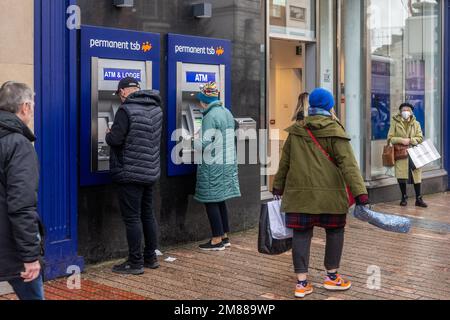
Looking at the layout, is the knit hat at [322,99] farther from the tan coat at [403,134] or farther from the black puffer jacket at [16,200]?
the tan coat at [403,134]

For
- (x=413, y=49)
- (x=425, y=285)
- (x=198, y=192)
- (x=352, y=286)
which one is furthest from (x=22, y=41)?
(x=413, y=49)

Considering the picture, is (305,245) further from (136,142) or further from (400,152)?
(400,152)

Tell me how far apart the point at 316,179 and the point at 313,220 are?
1.15 ft

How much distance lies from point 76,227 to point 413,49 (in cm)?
799

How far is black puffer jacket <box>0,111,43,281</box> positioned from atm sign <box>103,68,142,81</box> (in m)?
2.89

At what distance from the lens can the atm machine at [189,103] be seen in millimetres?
A: 7297

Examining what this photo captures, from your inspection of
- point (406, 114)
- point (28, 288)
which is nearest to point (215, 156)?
point (28, 288)

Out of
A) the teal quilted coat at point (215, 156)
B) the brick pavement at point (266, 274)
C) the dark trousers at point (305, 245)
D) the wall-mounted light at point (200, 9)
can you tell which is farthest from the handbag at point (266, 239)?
the wall-mounted light at point (200, 9)

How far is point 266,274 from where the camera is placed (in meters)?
6.33

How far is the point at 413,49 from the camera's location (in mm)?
12086

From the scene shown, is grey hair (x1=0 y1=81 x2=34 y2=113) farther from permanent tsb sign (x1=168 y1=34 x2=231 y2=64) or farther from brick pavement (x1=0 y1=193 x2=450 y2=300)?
permanent tsb sign (x1=168 y1=34 x2=231 y2=64)

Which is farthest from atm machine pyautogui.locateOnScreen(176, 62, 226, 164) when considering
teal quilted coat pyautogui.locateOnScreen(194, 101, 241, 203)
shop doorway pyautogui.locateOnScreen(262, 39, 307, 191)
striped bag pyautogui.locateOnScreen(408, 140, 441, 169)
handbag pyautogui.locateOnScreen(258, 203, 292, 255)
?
striped bag pyautogui.locateOnScreen(408, 140, 441, 169)

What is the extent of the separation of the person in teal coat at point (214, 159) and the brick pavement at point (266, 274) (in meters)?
0.46
